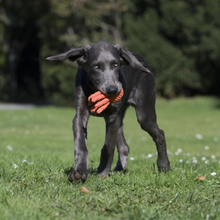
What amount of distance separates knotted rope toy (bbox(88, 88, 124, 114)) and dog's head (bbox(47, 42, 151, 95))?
2.7 inches

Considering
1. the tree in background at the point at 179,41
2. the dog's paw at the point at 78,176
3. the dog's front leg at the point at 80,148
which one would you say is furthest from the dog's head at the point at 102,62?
the tree in background at the point at 179,41

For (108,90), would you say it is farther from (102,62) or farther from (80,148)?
(80,148)

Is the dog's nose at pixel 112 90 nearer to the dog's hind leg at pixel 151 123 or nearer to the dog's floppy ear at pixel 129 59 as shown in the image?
the dog's floppy ear at pixel 129 59

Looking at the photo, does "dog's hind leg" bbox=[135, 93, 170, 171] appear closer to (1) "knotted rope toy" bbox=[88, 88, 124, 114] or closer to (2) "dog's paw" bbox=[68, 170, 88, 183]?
(1) "knotted rope toy" bbox=[88, 88, 124, 114]

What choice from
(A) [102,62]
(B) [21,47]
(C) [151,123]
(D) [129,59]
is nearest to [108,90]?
(A) [102,62]

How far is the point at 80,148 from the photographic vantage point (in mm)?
3729

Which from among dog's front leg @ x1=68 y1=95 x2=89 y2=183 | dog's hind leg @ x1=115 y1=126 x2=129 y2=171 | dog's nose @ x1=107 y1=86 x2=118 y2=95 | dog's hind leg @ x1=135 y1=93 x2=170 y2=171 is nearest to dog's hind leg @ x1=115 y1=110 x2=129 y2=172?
dog's hind leg @ x1=115 y1=126 x2=129 y2=171

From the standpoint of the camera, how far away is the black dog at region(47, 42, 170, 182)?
365 cm

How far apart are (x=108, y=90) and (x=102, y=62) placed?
34cm

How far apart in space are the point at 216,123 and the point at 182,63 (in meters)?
7.18

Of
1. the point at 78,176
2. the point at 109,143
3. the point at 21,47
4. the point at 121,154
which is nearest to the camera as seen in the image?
the point at 78,176

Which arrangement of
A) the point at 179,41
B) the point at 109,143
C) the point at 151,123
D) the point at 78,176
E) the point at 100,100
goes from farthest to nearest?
the point at 179,41 → the point at 151,123 → the point at 109,143 → the point at 100,100 → the point at 78,176

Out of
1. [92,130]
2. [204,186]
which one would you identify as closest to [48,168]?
[204,186]

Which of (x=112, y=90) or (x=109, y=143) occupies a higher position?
(x=112, y=90)
